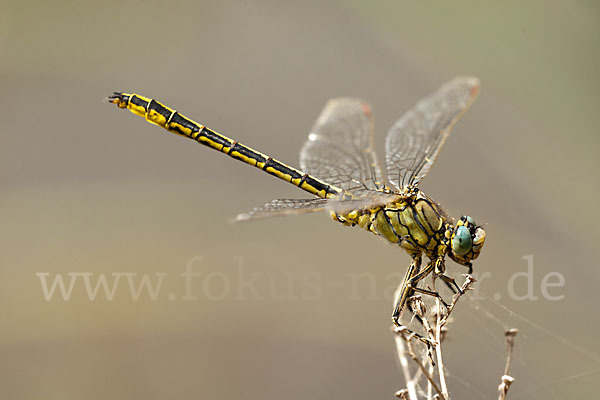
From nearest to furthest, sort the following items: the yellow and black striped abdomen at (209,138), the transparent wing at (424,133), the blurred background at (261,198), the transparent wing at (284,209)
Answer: the transparent wing at (284,209) → the transparent wing at (424,133) → the yellow and black striped abdomen at (209,138) → the blurred background at (261,198)

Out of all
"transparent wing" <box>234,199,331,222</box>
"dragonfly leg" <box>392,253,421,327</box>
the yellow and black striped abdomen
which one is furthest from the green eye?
the yellow and black striped abdomen

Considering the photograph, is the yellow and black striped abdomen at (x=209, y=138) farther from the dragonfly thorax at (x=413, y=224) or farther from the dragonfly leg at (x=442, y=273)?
the dragonfly leg at (x=442, y=273)

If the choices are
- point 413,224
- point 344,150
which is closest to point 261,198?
point 344,150

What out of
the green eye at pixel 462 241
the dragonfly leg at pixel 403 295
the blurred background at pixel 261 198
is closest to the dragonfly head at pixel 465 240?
the green eye at pixel 462 241

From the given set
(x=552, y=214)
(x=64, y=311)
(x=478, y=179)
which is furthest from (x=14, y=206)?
(x=552, y=214)

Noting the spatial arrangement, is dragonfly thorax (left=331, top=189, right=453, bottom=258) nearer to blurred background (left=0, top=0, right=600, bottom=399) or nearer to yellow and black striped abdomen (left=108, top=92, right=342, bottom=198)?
yellow and black striped abdomen (left=108, top=92, right=342, bottom=198)
